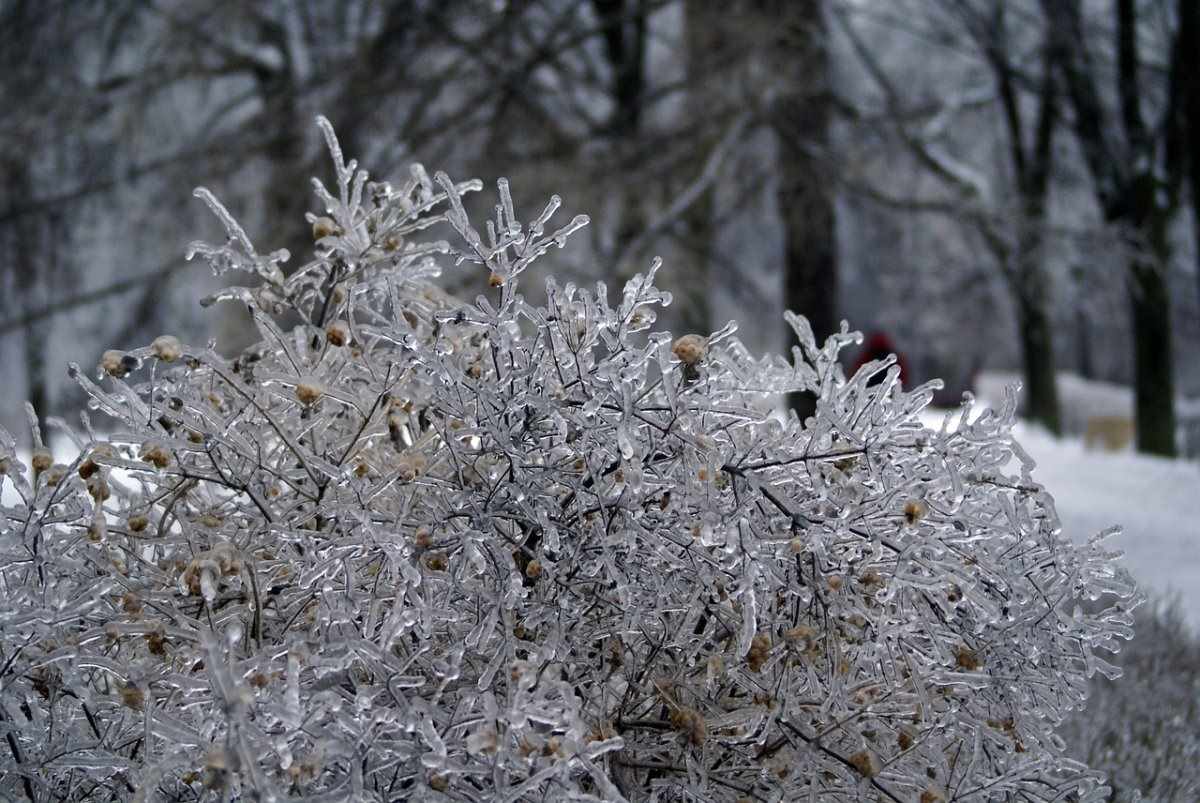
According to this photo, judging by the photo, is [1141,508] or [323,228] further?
[1141,508]

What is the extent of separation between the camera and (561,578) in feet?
5.40

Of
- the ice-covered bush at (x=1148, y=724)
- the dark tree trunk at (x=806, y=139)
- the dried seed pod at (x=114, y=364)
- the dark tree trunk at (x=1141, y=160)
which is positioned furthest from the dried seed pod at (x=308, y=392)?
the dark tree trunk at (x=1141, y=160)

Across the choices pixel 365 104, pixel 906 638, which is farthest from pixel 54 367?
pixel 906 638

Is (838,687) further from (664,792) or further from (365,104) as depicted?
(365,104)

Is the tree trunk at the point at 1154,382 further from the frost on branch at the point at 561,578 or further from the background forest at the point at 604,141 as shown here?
the frost on branch at the point at 561,578

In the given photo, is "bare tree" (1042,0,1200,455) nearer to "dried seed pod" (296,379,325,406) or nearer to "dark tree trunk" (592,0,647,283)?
"dark tree trunk" (592,0,647,283)

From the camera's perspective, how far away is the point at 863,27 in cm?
1391

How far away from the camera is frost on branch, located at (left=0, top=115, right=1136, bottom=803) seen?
150 cm

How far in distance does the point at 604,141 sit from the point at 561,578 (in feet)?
23.0

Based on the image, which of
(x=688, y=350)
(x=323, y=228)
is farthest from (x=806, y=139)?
(x=688, y=350)

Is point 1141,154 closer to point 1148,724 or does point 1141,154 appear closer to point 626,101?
point 626,101

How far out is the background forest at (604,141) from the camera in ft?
25.4

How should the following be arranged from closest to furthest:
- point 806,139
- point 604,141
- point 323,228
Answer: point 323,228
point 806,139
point 604,141

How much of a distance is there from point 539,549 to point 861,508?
1.63 ft
